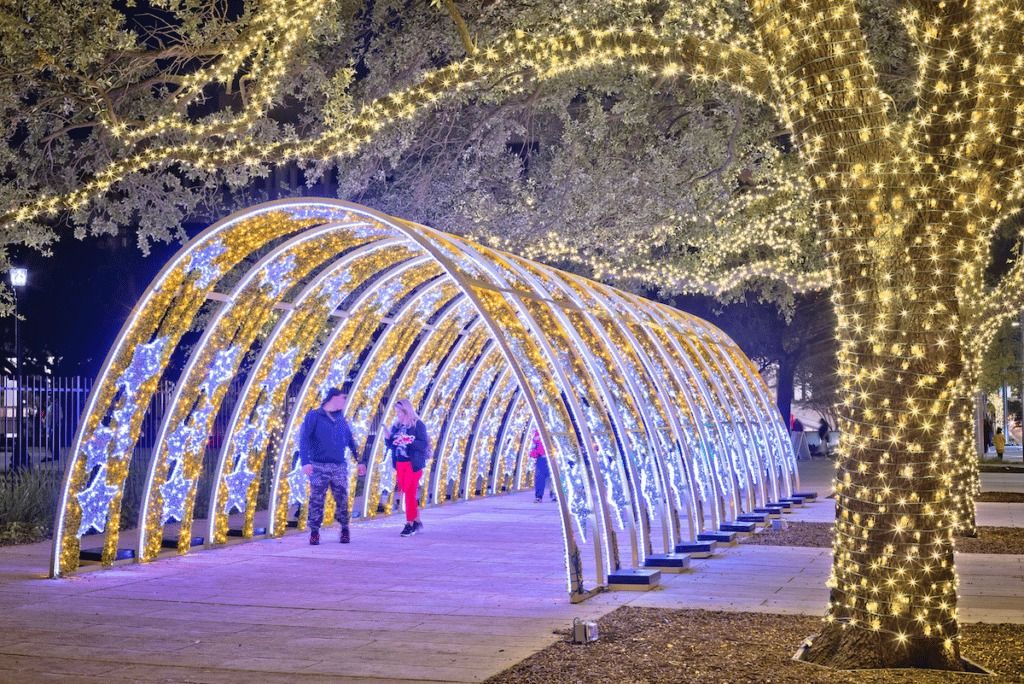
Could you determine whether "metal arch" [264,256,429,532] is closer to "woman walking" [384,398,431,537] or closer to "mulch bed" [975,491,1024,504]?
"woman walking" [384,398,431,537]

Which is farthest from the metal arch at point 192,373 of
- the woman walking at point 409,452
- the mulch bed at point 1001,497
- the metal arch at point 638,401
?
the mulch bed at point 1001,497

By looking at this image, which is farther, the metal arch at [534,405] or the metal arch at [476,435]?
the metal arch at [476,435]

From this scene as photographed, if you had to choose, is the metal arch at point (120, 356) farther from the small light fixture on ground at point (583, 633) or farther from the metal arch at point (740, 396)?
the metal arch at point (740, 396)

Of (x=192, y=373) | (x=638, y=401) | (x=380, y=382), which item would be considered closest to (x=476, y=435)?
(x=380, y=382)

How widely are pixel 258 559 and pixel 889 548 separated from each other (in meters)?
6.74

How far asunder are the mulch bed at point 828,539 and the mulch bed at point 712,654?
5.12 metres

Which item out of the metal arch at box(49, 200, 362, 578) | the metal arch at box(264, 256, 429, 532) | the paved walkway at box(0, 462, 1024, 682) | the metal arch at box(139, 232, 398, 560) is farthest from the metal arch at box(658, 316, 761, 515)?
the metal arch at box(49, 200, 362, 578)

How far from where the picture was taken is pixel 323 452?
13.1 metres

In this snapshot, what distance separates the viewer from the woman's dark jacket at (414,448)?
14305 mm

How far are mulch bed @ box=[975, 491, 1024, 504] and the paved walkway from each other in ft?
29.6

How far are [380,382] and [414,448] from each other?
4.65 ft

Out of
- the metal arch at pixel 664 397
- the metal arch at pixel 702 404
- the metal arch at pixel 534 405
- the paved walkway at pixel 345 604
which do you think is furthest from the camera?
A: the metal arch at pixel 702 404

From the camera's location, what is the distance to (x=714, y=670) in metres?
6.86

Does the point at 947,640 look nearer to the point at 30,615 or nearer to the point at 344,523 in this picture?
the point at 30,615
